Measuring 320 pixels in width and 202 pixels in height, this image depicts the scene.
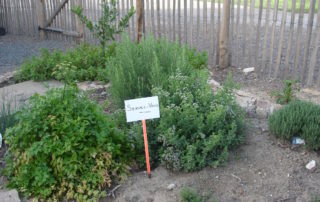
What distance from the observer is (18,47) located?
33.9 feet

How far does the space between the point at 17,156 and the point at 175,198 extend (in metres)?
1.41

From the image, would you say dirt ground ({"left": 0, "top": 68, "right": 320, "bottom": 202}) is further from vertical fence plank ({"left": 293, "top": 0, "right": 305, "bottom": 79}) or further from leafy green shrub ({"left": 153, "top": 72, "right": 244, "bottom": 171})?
vertical fence plank ({"left": 293, "top": 0, "right": 305, "bottom": 79})

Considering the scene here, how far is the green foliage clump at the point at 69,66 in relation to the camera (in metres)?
5.95

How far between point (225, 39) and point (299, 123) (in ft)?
10.8

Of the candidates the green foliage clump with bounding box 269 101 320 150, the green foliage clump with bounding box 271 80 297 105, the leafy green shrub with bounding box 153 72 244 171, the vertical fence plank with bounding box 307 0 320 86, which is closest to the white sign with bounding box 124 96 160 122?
the leafy green shrub with bounding box 153 72 244 171

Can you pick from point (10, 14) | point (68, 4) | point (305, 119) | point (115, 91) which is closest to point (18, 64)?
point (68, 4)

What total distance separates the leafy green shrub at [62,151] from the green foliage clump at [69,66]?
2.36 meters

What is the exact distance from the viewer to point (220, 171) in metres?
3.53

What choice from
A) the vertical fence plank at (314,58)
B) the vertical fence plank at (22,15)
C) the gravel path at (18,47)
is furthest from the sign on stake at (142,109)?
the vertical fence plank at (22,15)

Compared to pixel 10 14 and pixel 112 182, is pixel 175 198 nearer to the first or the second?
pixel 112 182

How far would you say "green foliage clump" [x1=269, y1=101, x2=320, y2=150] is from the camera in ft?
11.6

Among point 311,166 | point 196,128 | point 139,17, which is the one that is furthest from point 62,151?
point 139,17

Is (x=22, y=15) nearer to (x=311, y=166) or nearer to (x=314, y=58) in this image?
(x=314, y=58)

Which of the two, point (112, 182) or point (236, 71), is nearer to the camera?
point (112, 182)
